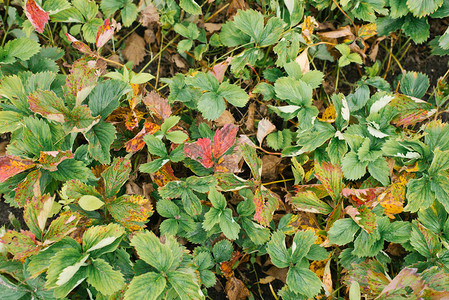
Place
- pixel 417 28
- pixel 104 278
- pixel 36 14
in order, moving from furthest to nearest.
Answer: pixel 417 28 < pixel 36 14 < pixel 104 278

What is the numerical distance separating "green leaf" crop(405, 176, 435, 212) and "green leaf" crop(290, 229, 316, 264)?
0.36 metres

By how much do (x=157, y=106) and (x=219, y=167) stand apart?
324 millimetres

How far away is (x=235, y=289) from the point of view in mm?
1408

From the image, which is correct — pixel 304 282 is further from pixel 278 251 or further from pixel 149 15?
pixel 149 15

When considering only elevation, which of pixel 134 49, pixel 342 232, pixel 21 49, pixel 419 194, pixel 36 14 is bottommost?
pixel 342 232

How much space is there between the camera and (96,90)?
126cm

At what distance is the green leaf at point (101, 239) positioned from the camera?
3.57ft

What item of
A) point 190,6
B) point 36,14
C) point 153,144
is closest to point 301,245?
point 153,144

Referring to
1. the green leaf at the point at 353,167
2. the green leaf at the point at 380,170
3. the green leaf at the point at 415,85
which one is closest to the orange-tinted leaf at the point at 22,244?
the green leaf at the point at 353,167

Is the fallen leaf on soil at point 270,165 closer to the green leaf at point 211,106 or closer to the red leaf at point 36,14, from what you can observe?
the green leaf at point 211,106

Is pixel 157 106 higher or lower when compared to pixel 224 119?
higher

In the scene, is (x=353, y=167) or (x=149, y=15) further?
(x=149, y=15)

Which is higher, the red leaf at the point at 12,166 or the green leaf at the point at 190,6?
the green leaf at the point at 190,6

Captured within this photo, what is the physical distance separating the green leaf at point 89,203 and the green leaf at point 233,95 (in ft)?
1.84
